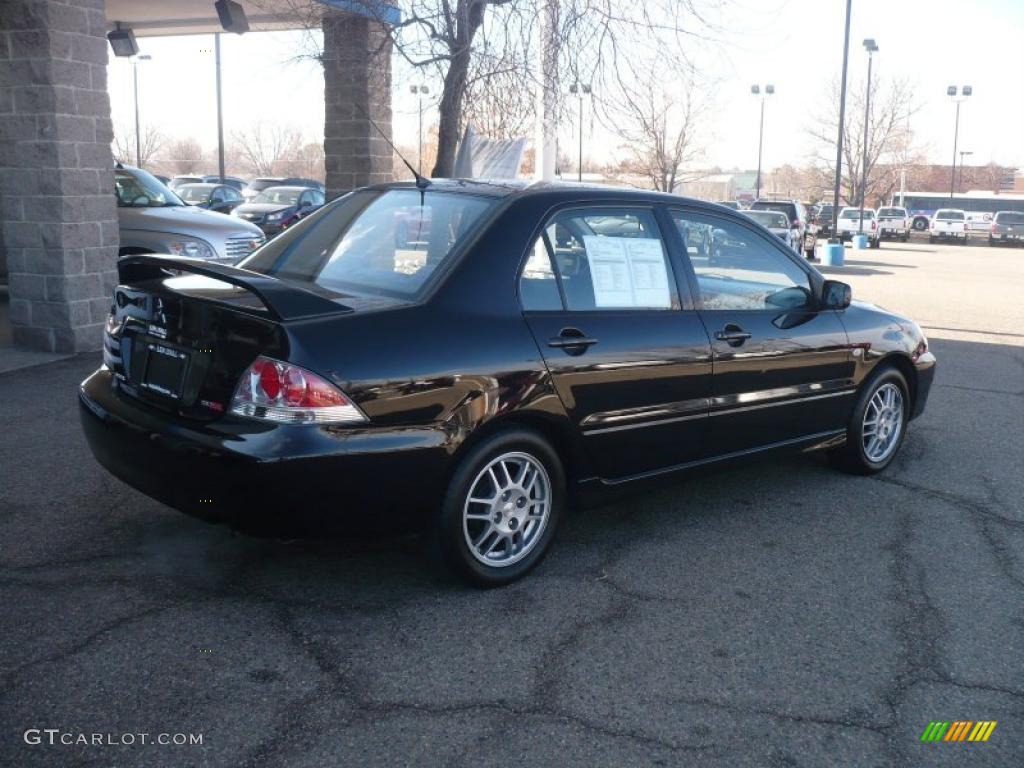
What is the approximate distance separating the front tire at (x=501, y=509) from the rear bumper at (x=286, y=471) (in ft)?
0.42

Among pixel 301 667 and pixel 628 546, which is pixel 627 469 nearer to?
pixel 628 546

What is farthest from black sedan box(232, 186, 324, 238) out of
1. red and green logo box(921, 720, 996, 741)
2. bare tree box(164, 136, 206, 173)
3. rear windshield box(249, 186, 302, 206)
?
bare tree box(164, 136, 206, 173)

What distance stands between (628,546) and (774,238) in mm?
1869

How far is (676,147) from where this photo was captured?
3756 cm

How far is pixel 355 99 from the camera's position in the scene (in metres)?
13.4

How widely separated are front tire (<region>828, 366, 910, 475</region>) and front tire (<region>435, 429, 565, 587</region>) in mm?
2344

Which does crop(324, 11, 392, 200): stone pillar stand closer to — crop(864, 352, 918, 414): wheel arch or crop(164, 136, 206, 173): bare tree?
crop(864, 352, 918, 414): wheel arch

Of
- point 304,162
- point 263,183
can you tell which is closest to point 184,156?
point 304,162

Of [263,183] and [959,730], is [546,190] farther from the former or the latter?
[263,183]

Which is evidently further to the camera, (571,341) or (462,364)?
(571,341)

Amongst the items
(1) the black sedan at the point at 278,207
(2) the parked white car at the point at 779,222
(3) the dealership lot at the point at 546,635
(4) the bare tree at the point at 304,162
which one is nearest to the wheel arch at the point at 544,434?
(3) the dealership lot at the point at 546,635

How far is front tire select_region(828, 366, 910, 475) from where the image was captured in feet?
19.1

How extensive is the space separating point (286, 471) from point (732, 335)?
2365mm

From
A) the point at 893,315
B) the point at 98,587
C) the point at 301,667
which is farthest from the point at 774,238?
the point at 98,587
